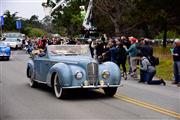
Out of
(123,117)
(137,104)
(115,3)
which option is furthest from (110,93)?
(115,3)

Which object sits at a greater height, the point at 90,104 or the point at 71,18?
the point at 71,18

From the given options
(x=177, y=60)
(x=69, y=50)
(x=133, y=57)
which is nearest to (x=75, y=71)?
(x=69, y=50)

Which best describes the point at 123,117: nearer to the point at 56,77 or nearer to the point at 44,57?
the point at 56,77

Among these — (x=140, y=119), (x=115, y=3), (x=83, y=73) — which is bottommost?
(x=140, y=119)

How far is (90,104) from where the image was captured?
493 inches

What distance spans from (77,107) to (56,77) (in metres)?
2.09

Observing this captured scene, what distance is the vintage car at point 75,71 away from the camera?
523 inches

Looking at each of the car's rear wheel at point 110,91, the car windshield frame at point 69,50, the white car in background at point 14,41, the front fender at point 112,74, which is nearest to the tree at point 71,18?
the white car in background at point 14,41

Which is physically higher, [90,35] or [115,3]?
[115,3]

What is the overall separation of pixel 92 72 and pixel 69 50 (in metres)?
1.88

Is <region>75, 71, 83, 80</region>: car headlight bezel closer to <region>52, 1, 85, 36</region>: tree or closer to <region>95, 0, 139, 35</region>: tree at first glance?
<region>95, 0, 139, 35</region>: tree

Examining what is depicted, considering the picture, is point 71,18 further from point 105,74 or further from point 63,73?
point 63,73

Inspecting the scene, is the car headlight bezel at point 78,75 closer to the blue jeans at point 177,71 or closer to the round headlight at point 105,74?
the round headlight at point 105,74

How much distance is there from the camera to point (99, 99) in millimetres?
13516
